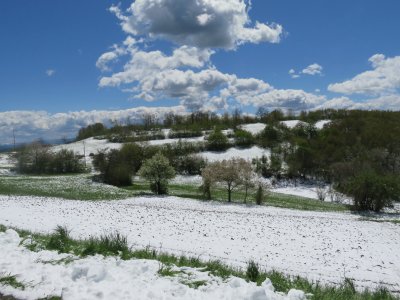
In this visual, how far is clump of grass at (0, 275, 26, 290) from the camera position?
796cm

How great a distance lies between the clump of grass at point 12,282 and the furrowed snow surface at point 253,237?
6805 millimetres

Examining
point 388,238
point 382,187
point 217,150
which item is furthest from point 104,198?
point 217,150

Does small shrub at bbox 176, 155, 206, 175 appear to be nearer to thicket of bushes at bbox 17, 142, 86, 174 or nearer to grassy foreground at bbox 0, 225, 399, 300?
thicket of bushes at bbox 17, 142, 86, 174

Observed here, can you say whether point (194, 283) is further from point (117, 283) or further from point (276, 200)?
point (276, 200)

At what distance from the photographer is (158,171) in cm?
4853

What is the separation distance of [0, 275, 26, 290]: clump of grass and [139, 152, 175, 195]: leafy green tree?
3950cm

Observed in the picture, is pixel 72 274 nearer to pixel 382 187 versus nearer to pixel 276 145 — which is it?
pixel 382 187

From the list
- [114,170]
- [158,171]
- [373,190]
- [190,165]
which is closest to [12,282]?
[158,171]

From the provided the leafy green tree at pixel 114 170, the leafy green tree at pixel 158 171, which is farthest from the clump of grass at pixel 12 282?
the leafy green tree at pixel 114 170

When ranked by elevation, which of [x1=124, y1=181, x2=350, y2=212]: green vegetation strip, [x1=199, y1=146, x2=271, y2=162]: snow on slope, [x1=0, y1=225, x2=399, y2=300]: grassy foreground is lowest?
[x1=124, y1=181, x2=350, y2=212]: green vegetation strip

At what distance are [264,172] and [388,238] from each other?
5972 centimetres

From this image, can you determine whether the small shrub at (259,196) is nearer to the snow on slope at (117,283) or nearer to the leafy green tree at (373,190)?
the leafy green tree at (373,190)

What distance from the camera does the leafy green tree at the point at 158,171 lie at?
158ft

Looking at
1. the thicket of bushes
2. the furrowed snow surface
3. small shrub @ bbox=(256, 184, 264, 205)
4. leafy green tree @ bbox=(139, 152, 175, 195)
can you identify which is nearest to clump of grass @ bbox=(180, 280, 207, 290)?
the furrowed snow surface
